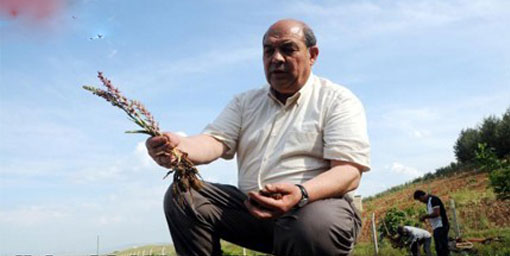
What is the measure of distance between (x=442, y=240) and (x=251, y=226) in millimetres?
9381

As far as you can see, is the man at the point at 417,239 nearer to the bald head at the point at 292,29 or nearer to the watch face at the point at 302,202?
the bald head at the point at 292,29

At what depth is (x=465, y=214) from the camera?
18.5 meters

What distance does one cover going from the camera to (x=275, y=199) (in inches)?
89.0

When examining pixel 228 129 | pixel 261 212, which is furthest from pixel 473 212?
pixel 261 212

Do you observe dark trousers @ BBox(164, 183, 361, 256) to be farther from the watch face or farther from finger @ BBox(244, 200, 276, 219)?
finger @ BBox(244, 200, 276, 219)

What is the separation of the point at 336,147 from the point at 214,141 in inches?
28.2

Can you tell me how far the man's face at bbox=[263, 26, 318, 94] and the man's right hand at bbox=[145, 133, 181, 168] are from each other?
68 cm

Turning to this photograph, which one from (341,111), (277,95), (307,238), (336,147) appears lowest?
(307,238)

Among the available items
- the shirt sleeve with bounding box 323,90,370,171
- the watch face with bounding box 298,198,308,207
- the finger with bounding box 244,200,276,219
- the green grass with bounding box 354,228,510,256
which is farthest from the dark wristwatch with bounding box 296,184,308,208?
the green grass with bounding box 354,228,510,256

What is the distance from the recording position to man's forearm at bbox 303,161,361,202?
93.6 inches

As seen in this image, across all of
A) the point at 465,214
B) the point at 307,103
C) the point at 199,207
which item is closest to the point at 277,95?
the point at 307,103

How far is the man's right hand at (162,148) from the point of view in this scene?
8.07 ft

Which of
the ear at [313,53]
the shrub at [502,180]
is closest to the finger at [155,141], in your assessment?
the ear at [313,53]

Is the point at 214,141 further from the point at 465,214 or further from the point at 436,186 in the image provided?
the point at 436,186
